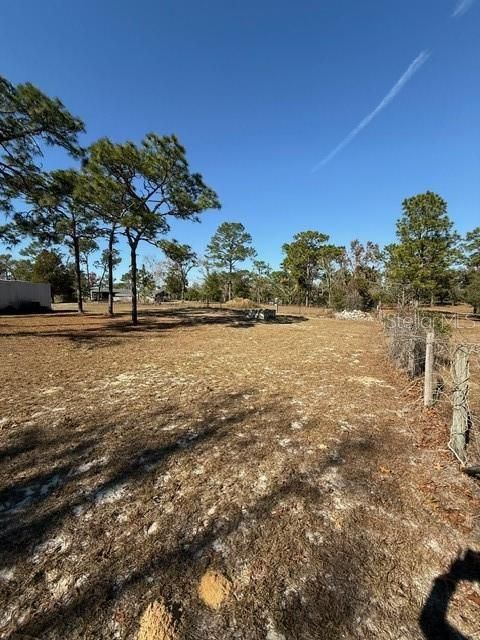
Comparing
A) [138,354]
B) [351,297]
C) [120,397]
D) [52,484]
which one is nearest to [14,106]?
[138,354]

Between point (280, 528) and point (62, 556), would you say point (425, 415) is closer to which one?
point (280, 528)

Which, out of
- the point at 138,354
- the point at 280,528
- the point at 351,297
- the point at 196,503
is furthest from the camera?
the point at 351,297

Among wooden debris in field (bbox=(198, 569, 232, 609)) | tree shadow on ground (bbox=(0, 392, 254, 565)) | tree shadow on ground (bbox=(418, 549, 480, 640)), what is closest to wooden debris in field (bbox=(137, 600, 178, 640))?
wooden debris in field (bbox=(198, 569, 232, 609))

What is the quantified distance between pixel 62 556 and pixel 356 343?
9558 mm

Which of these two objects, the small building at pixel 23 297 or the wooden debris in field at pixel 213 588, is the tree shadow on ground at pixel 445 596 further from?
the small building at pixel 23 297

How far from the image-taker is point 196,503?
231 centimetres

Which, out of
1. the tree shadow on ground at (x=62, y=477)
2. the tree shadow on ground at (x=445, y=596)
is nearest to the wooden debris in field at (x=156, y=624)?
the tree shadow on ground at (x=62, y=477)

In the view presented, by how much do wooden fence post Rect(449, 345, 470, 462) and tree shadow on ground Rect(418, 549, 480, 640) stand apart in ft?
4.33

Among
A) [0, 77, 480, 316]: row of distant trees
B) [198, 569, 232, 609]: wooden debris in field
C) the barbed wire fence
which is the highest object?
[0, 77, 480, 316]: row of distant trees

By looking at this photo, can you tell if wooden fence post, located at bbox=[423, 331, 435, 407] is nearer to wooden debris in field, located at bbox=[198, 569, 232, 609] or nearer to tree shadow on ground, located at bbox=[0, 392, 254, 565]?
tree shadow on ground, located at bbox=[0, 392, 254, 565]

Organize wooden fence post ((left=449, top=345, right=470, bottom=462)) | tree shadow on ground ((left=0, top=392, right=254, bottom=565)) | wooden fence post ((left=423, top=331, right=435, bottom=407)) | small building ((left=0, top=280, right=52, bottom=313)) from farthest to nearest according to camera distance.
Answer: small building ((left=0, top=280, right=52, bottom=313)), wooden fence post ((left=423, top=331, right=435, bottom=407)), wooden fence post ((left=449, top=345, right=470, bottom=462)), tree shadow on ground ((left=0, top=392, right=254, bottom=565))

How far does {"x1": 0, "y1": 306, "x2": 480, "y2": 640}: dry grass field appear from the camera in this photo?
4.97 ft

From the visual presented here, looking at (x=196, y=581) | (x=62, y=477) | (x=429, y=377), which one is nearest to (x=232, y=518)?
(x=196, y=581)

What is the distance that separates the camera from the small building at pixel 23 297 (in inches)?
740
